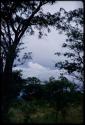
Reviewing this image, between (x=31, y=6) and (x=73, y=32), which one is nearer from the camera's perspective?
(x=31, y=6)

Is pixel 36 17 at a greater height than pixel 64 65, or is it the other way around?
pixel 36 17

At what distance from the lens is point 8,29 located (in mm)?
23188

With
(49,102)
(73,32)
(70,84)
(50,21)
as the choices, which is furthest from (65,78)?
(49,102)

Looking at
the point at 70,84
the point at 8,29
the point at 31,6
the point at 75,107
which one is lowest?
the point at 75,107

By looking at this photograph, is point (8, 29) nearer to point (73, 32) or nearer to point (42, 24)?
point (42, 24)

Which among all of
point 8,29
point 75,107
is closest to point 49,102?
point 75,107

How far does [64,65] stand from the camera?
28.5 m

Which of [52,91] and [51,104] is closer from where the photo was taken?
[51,104]

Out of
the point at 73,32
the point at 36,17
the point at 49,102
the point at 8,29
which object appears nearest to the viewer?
the point at 49,102

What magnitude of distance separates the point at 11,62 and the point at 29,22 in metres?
3.29

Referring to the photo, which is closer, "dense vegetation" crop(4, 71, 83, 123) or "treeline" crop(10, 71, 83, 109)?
"dense vegetation" crop(4, 71, 83, 123)

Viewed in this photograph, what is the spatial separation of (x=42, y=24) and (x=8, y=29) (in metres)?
3.26

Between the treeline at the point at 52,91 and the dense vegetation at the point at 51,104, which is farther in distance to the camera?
the treeline at the point at 52,91

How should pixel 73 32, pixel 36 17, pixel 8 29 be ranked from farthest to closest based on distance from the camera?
pixel 73 32, pixel 36 17, pixel 8 29
